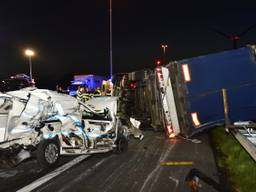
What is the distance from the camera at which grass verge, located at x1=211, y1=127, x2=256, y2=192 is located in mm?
5473

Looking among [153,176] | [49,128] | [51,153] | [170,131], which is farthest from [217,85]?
[51,153]

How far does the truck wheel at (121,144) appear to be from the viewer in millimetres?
8461

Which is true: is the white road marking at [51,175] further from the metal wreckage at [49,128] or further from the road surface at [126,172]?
the metal wreckage at [49,128]

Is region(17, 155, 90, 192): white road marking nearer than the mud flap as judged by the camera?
Yes

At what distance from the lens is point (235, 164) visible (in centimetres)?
677

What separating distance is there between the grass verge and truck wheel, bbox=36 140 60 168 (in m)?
3.33

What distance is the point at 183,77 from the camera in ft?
32.2

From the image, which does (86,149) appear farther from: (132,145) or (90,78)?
(90,78)

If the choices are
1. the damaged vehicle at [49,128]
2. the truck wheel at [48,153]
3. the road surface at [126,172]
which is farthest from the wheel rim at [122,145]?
the truck wheel at [48,153]

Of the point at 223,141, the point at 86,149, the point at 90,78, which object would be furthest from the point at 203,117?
the point at 90,78

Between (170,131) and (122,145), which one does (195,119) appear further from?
(122,145)

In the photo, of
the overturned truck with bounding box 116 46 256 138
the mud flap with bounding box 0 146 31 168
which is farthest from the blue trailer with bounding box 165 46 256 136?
the mud flap with bounding box 0 146 31 168

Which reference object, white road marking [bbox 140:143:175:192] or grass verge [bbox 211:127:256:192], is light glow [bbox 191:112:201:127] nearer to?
grass verge [bbox 211:127:256:192]

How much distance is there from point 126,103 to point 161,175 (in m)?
8.55
